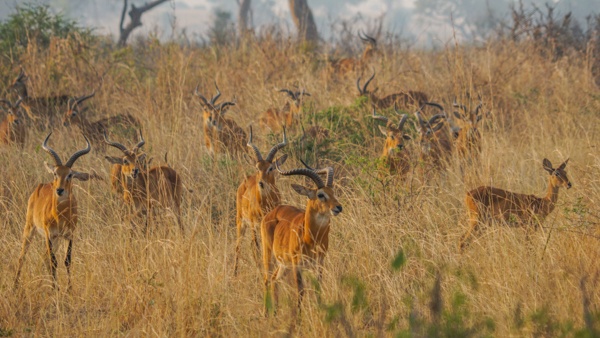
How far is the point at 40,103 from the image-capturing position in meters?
12.5

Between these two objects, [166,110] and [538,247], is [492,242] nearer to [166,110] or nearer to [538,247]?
[538,247]

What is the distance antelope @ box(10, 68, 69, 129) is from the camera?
1202 centimetres

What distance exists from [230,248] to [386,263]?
1.53m

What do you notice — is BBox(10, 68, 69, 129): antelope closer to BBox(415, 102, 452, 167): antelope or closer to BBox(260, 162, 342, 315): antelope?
BBox(415, 102, 452, 167): antelope

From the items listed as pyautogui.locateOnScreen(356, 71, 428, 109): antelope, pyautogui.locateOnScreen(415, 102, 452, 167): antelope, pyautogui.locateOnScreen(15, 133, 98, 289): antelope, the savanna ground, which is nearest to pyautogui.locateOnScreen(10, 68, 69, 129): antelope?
the savanna ground

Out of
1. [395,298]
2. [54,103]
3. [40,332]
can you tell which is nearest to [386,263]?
[395,298]

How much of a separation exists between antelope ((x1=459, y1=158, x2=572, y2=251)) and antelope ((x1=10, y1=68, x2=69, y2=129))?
23.3ft

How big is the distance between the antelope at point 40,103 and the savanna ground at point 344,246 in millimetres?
585

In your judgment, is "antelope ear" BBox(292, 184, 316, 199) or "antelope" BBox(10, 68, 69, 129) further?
"antelope" BBox(10, 68, 69, 129)

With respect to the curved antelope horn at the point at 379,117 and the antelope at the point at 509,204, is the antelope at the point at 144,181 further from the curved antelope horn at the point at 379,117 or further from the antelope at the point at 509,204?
the antelope at the point at 509,204

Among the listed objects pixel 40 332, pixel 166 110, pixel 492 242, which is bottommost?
pixel 40 332

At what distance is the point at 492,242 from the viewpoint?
6.18 metres

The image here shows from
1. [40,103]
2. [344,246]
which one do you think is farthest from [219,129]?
[344,246]

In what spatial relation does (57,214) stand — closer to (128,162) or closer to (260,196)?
(128,162)
